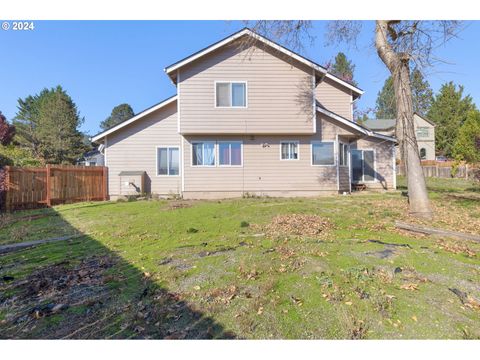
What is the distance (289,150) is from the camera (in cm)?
1373

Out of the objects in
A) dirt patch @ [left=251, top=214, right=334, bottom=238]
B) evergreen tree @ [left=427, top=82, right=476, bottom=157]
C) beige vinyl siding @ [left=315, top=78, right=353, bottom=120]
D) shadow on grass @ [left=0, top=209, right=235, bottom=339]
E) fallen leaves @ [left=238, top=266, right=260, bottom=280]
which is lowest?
shadow on grass @ [left=0, top=209, right=235, bottom=339]

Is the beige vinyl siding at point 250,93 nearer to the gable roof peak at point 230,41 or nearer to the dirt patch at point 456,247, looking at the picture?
the gable roof peak at point 230,41

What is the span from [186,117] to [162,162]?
9.95ft

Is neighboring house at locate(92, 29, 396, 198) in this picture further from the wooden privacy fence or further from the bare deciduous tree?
the bare deciduous tree

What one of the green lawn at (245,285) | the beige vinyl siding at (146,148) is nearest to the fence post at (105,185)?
the beige vinyl siding at (146,148)

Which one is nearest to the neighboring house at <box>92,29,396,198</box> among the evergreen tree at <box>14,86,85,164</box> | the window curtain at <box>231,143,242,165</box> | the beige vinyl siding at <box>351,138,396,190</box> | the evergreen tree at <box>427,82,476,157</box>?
A: the window curtain at <box>231,143,242,165</box>

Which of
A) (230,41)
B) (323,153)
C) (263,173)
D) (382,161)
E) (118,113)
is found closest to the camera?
(230,41)

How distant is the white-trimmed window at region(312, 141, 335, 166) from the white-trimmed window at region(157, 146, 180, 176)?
7015mm

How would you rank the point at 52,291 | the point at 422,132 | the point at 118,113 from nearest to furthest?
the point at 52,291, the point at 422,132, the point at 118,113

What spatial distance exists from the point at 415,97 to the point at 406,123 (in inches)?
150

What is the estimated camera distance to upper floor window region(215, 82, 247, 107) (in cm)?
1311

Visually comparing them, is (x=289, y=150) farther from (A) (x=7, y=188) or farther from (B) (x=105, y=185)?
(A) (x=7, y=188)

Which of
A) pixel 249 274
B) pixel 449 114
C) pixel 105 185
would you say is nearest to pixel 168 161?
pixel 105 185
